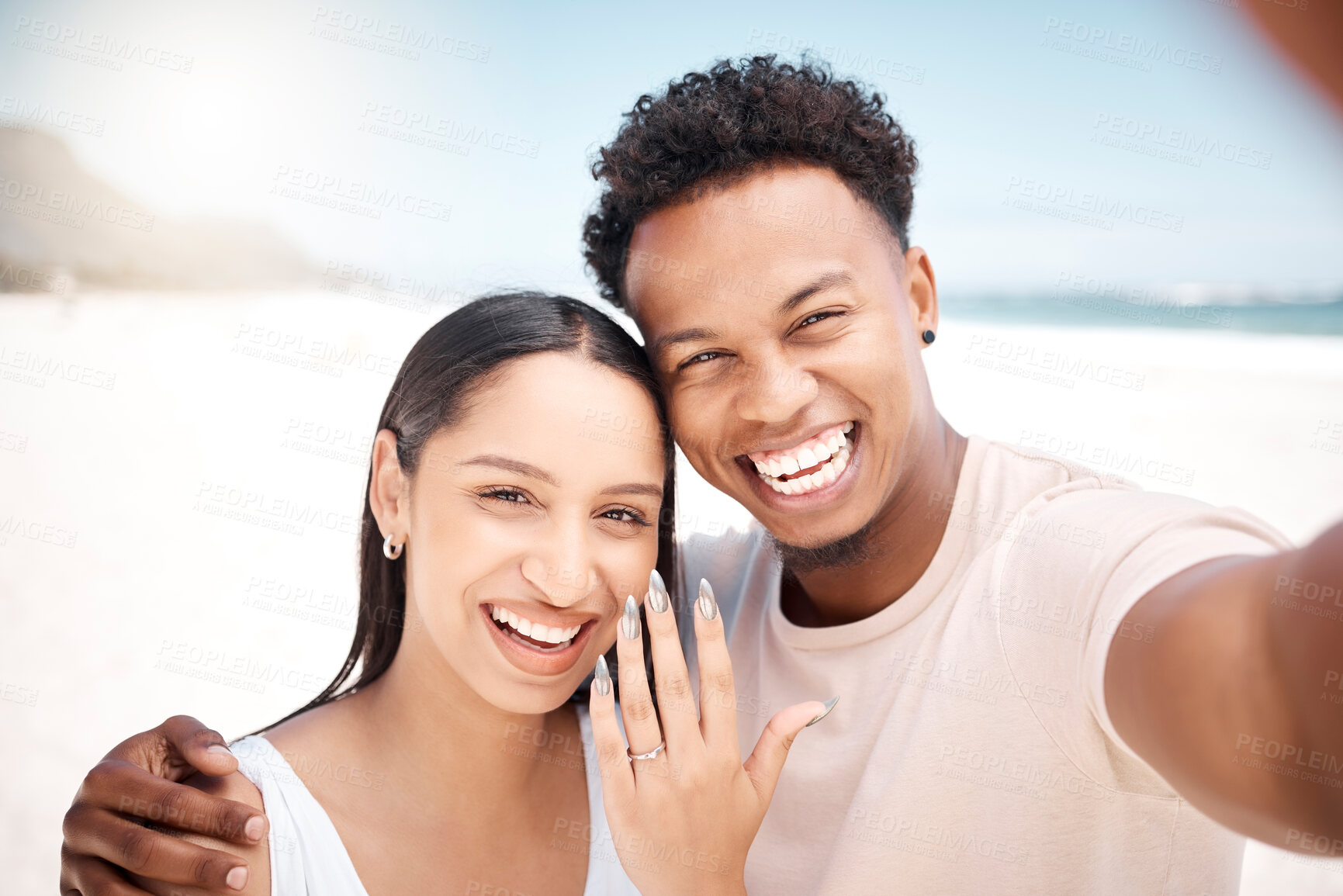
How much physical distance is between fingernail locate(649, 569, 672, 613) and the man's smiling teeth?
26cm

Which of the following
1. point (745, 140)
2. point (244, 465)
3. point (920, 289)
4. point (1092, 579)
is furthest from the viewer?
point (244, 465)

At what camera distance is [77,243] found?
1697 centimetres

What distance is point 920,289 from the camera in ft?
8.54

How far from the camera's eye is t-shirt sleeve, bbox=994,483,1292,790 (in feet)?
5.03

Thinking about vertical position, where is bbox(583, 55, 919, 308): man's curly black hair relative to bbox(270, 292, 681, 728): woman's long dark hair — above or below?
above

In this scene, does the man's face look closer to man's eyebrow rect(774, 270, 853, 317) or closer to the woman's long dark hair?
man's eyebrow rect(774, 270, 853, 317)

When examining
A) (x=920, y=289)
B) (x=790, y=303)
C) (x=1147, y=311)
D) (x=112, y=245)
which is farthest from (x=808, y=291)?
(x=112, y=245)

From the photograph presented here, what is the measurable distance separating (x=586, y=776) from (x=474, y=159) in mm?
11804

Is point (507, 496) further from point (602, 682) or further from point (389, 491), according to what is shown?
point (602, 682)

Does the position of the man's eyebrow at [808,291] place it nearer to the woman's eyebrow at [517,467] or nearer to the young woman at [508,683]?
the young woman at [508,683]

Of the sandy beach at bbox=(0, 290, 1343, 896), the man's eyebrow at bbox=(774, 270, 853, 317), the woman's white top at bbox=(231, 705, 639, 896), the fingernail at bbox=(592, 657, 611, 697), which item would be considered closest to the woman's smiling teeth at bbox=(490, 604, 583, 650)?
the fingernail at bbox=(592, 657, 611, 697)

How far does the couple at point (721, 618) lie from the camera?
182 centimetres

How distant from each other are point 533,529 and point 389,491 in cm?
44

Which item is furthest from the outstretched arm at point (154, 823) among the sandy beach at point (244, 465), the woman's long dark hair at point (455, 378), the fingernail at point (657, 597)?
the sandy beach at point (244, 465)
